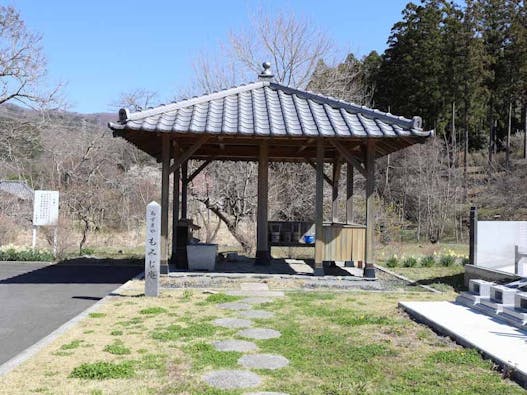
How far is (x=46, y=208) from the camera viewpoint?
13695 millimetres

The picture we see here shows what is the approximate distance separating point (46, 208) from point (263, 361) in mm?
10940

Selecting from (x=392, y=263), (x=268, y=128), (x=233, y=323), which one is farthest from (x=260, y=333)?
(x=392, y=263)

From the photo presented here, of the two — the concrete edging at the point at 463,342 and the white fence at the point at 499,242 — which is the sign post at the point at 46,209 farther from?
the white fence at the point at 499,242

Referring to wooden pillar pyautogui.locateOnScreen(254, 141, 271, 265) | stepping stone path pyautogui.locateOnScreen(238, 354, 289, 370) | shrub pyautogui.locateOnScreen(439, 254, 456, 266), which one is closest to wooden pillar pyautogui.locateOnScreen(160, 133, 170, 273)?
wooden pillar pyautogui.locateOnScreen(254, 141, 271, 265)

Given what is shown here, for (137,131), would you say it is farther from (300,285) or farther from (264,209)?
(300,285)

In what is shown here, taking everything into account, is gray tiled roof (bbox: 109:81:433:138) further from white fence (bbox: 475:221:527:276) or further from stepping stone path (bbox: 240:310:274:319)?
stepping stone path (bbox: 240:310:274:319)

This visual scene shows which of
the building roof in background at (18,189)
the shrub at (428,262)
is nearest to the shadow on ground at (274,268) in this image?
the shrub at (428,262)

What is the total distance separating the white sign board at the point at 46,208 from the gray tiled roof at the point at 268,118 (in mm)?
6200

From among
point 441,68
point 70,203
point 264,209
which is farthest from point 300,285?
point 441,68

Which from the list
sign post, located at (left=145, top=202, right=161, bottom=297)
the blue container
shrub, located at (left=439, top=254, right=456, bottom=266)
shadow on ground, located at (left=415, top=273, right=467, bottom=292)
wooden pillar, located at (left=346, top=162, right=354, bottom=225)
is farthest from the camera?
shrub, located at (left=439, top=254, right=456, bottom=266)

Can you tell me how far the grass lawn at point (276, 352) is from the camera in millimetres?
3758

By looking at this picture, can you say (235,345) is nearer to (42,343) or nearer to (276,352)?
(276,352)

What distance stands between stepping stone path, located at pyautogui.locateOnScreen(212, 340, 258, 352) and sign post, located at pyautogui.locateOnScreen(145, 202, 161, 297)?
9.05 ft

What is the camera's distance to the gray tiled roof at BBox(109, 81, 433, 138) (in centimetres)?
831
